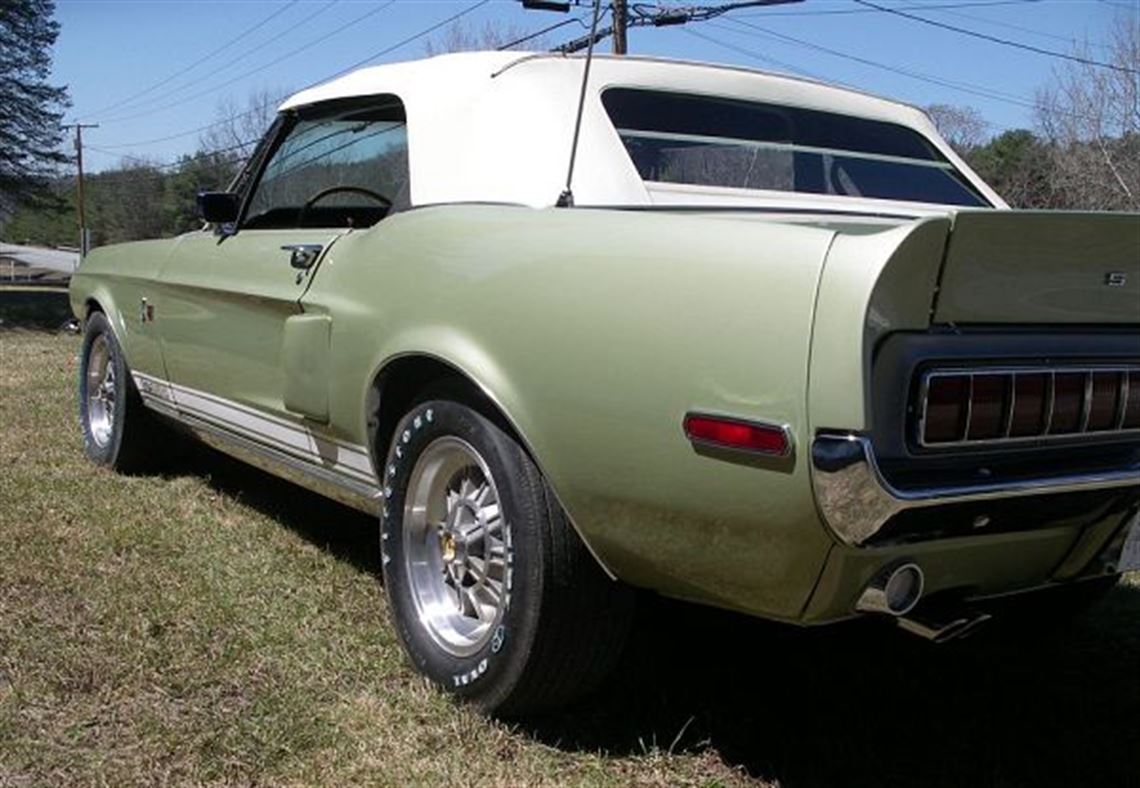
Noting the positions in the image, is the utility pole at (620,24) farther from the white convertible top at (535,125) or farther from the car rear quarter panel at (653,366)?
the car rear quarter panel at (653,366)

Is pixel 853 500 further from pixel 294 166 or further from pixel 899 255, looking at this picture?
pixel 294 166

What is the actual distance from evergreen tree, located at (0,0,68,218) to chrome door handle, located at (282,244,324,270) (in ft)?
95.9

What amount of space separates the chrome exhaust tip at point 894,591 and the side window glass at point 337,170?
195 cm

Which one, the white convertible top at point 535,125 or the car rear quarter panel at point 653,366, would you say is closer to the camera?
the car rear quarter panel at point 653,366

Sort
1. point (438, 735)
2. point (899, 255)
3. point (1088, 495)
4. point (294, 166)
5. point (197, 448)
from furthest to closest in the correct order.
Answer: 1. point (197, 448)
2. point (294, 166)
3. point (438, 735)
4. point (1088, 495)
5. point (899, 255)

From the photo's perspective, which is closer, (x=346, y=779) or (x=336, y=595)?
(x=346, y=779)

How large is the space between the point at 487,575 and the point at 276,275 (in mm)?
1385

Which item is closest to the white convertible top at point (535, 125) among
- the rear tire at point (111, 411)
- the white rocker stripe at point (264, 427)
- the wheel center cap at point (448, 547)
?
the white rocker stripe at point (264, 427)

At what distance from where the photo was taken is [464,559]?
308cm

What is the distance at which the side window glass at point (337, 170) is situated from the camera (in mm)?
3830

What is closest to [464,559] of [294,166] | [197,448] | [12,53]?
[294,166]

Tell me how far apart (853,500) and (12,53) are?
1258 inches

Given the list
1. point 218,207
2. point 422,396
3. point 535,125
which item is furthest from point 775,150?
point 218,207

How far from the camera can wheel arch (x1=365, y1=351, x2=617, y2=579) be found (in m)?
2.71
